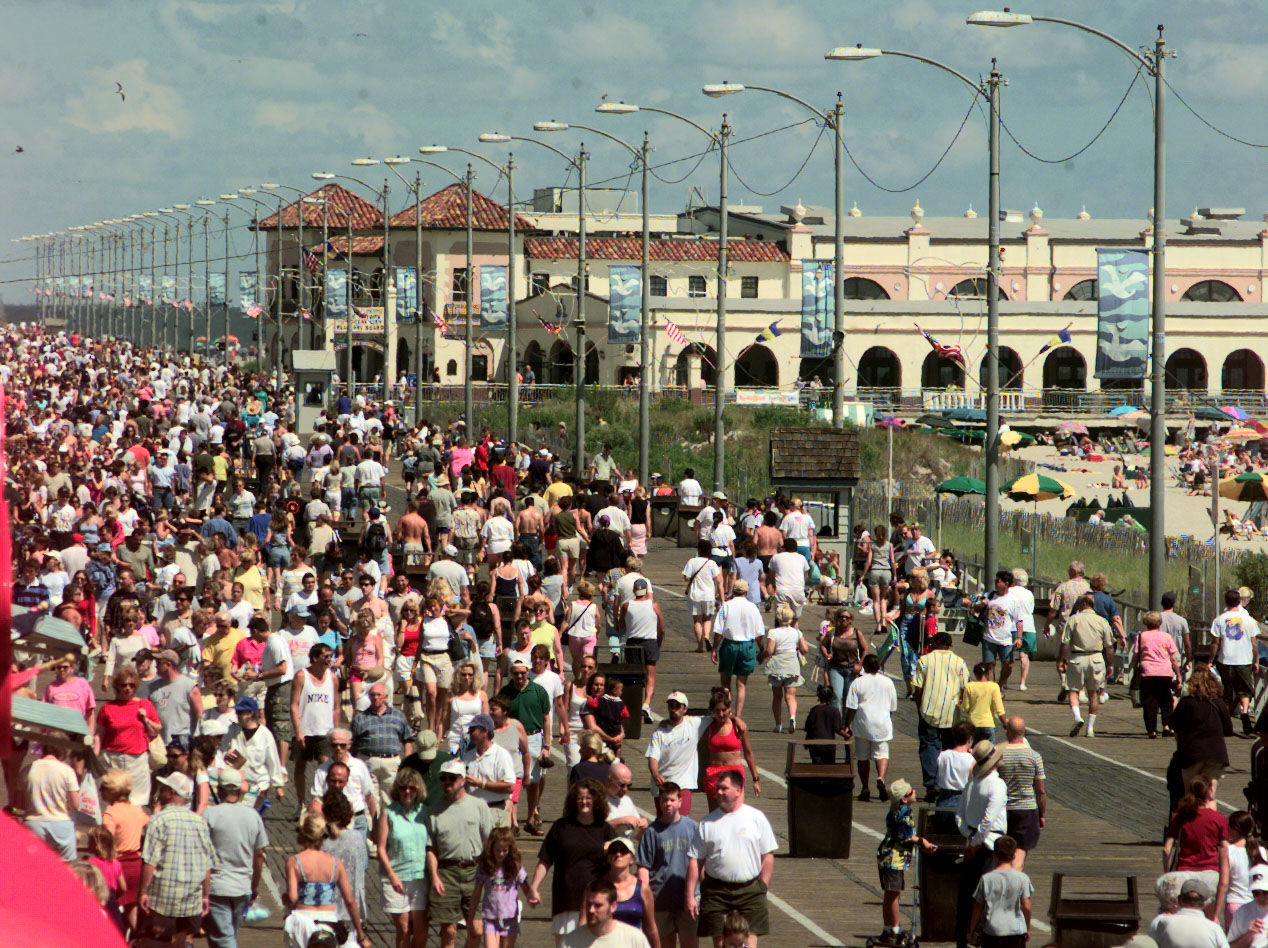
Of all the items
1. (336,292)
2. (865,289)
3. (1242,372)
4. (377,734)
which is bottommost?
(377,734)

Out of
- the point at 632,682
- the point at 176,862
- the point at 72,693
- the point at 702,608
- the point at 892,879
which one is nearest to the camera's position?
the point at 176,862

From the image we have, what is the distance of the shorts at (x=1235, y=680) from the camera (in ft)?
67.1

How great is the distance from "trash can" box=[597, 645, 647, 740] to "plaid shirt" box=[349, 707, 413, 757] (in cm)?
495

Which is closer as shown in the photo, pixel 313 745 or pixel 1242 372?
pixel 313 745

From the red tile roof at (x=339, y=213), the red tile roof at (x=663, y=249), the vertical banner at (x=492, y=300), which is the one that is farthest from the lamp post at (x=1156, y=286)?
the red tile roof at (x=339, y=213)

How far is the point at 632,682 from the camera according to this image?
62.8ft

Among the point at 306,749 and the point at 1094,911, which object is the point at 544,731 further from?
the point at 1094,911

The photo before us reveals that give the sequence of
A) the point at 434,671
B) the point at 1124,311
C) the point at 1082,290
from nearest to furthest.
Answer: the point at 434,671
the point at 1124,311
the point at 1082,290

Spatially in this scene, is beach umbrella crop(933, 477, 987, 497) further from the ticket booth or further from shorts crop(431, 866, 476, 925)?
shorts crop(431, 866, 476, 925)

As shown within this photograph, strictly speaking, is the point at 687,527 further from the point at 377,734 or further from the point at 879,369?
the point at 879,369

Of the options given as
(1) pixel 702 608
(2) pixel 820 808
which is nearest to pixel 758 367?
(1) pixel 702 608

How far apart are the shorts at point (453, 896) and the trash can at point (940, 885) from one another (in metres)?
2.95

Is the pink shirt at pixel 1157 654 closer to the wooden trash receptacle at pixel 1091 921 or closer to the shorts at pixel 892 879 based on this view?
the shorts at pixel 892 879

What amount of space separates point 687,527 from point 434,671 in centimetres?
2022
